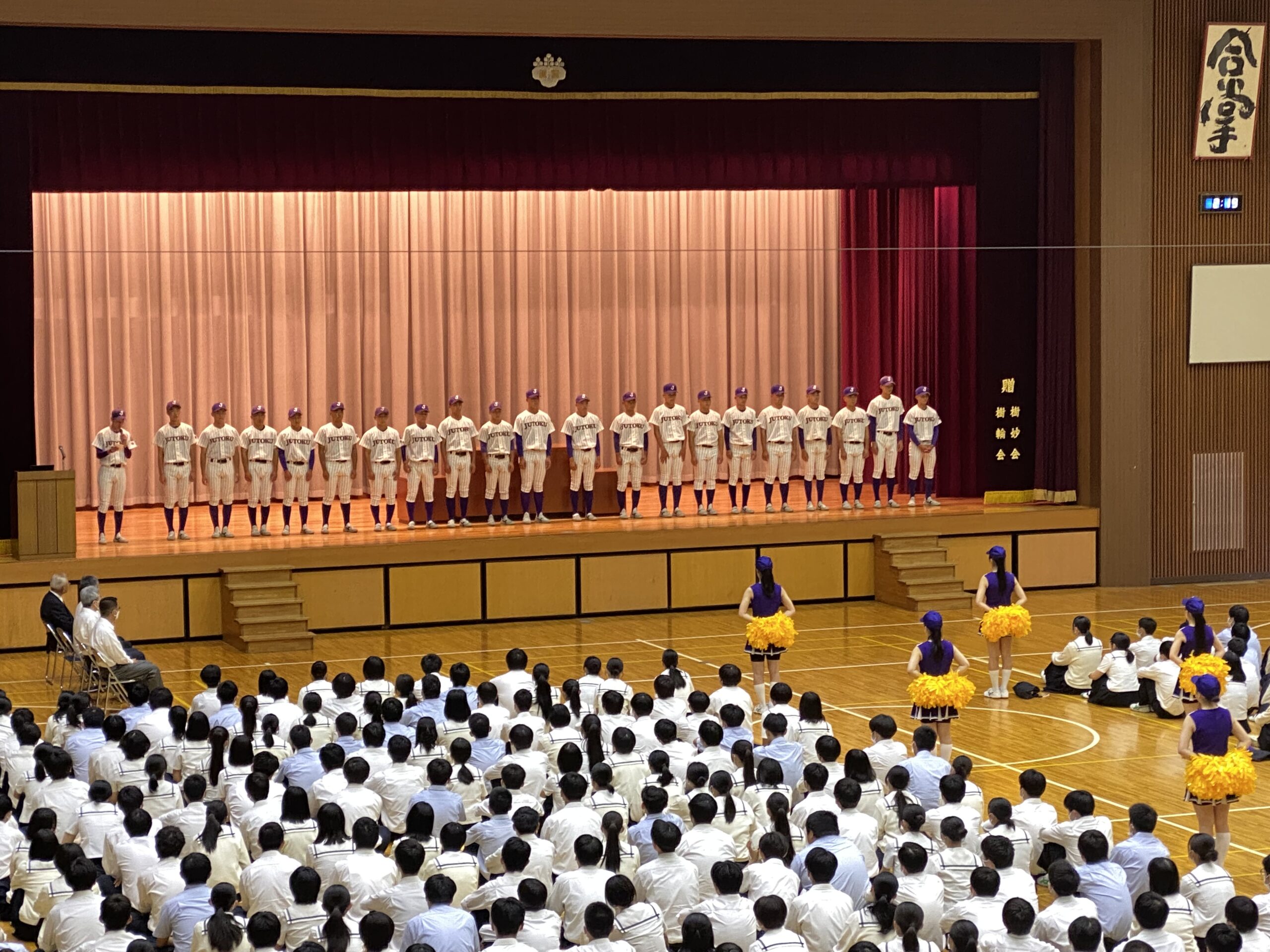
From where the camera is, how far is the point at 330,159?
21.4m

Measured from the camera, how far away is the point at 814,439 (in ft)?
77.3

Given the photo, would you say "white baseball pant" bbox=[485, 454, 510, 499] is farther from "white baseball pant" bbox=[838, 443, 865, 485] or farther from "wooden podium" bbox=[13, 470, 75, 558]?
"wooden podium" bbox=[13, 470, 75, 558]

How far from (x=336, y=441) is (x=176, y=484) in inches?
80.3

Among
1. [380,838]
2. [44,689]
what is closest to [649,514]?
[44,689]

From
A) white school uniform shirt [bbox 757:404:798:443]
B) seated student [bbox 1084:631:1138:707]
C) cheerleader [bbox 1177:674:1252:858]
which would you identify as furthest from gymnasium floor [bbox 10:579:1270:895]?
white school uniform shirt [bbox 757:404:798:443]

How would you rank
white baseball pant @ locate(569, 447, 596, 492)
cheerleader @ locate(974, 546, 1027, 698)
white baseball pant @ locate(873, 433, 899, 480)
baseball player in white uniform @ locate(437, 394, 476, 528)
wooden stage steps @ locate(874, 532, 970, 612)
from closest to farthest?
1. cheerleader @ locate(974, 546, 1027, 698)
2. wooden stage steps @ locate(874, 532, 970, 612)
3. baseball player in white uniform @ locate(437, 394, 476, 528)
4. white baseball pant @ locate(569, 447, 596, 492)
5. white baseball pant @ locate(873, 433, 899, 480)

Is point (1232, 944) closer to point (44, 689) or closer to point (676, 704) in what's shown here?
point (676, 704)

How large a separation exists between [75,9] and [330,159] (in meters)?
3.42

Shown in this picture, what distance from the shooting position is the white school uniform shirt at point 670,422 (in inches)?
914

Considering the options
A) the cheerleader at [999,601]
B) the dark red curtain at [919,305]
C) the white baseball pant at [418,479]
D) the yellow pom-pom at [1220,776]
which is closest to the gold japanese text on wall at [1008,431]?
the dark red curtain at [919,305]

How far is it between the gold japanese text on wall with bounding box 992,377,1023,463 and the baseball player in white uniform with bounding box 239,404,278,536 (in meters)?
9.67

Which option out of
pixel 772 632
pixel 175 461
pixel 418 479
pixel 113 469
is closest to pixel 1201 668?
pixel 772 632

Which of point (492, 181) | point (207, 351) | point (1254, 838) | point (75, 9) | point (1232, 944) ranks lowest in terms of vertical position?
point (1254, 838)

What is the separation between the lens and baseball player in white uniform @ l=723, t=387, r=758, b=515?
76.6 ft
